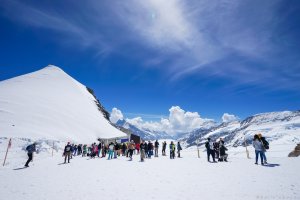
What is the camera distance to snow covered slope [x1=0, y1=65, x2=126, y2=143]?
4072 centimetres

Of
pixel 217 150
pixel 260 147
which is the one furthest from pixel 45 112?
pixel 260 147

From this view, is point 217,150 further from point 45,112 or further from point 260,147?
point 45,112

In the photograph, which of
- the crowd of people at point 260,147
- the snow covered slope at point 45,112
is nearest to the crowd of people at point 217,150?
the crowd of people at point 260,147

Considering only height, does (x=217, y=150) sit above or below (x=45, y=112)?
below

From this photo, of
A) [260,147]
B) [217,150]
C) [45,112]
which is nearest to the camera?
[260,147]

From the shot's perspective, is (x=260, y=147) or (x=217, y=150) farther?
(x=217, y=150)

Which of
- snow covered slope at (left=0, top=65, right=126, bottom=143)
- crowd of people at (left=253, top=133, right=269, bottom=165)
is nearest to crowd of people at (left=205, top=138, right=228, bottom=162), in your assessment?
crowd of people at (left=253, top=133, right=269, bottom=165)

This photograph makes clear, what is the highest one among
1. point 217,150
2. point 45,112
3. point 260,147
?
point 45,112

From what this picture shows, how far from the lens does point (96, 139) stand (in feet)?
188

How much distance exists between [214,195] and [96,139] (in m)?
52.4

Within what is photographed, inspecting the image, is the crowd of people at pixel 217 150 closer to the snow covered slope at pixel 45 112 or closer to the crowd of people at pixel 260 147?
the crowd of people at pixel 260 147

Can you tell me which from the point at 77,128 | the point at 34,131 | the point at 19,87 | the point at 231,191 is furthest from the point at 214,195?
the point at 19,87

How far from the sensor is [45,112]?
175 ft

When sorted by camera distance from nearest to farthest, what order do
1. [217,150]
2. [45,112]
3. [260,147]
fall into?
[260,147]
[217,150]
[45,112]
